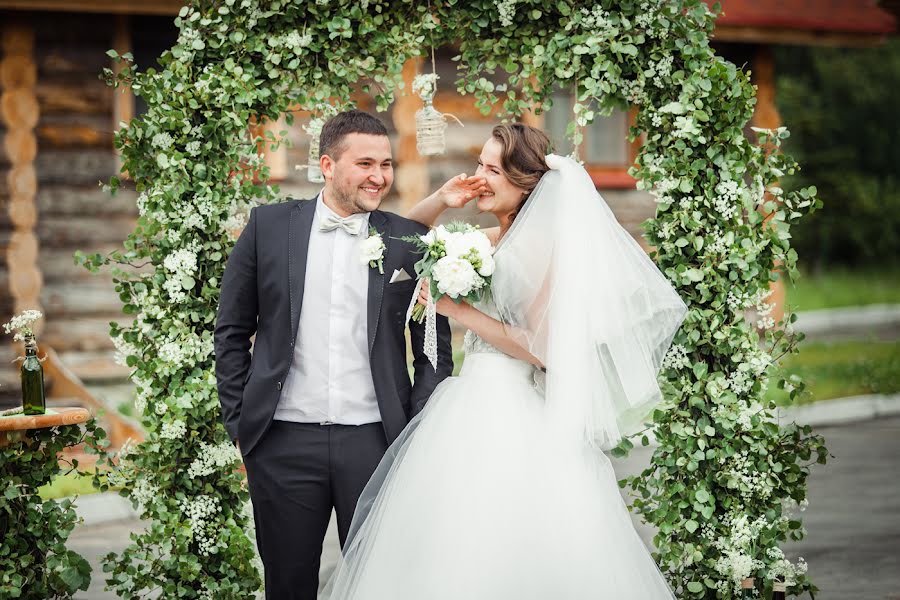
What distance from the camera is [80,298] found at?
9.18 meters

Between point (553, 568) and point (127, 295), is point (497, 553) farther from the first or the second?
point (127, 295)

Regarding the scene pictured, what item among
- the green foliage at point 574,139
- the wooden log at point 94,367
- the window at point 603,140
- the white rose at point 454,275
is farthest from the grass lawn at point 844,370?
the white rose at point 454,275

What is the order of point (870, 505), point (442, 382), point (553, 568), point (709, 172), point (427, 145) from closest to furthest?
point (553, 568) → point (442, 382) → point (709, 172) → point (427, 145) → point (870, 505)

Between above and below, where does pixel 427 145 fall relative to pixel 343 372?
above

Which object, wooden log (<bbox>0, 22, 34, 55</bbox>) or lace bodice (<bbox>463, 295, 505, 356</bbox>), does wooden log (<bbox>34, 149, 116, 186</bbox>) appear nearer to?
wooden log (<bbox>0, 22, 34, 55</bbox>)

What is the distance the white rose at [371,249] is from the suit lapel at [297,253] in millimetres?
228

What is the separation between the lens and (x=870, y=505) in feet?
24.7

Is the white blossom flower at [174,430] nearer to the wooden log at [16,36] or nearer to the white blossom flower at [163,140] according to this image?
the white blossom flower at [163,140]

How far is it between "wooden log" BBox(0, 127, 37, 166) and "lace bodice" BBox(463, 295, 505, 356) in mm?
6033

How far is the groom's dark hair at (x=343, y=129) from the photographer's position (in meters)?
3.83

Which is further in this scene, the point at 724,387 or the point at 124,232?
the point at 124,232

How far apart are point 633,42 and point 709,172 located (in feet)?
2.01

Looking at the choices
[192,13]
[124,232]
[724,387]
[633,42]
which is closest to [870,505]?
[724,387]

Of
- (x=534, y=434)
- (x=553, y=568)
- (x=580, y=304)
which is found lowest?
(x=553, y=568)
